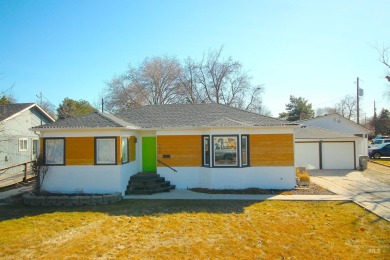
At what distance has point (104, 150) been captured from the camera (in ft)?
43.0

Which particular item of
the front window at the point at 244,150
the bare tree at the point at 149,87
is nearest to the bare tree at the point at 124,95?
the bare tree at the point at 149,87

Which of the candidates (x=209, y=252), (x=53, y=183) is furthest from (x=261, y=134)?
(x=53, y=183)

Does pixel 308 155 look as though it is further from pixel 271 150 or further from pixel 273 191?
pixel 273 191

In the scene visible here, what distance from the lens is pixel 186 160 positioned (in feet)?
48.5

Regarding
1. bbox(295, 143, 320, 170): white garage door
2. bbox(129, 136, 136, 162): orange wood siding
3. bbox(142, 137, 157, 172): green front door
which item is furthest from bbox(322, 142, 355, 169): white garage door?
bbox(129, 136, 136, 162): orange wood siding

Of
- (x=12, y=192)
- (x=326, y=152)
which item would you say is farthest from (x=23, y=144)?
(x=326, y=152)

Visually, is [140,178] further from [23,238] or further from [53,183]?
[23,238]

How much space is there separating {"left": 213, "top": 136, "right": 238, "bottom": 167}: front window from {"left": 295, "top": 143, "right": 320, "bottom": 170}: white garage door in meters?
10.5

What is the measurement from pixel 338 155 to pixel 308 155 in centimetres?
235

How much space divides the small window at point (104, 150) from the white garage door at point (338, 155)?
669 inches

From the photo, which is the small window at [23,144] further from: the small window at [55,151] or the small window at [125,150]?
the small window at [125,150]

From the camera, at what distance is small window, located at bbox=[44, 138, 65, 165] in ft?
43.4

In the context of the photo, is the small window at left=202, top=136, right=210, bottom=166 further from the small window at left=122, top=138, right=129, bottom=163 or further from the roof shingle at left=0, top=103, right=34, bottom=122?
the roof shingle at left=0, top=103, right=34, bottom=122

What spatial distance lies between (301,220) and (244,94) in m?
32.8
